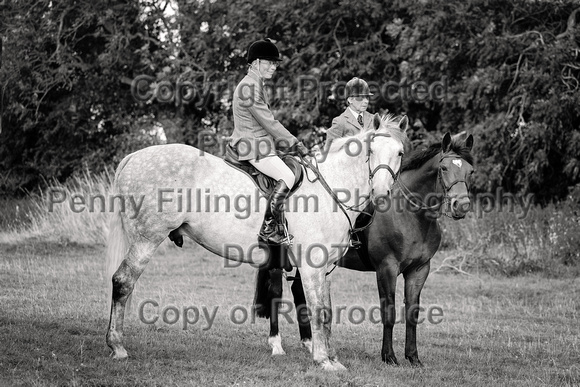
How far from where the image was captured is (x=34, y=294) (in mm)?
9297

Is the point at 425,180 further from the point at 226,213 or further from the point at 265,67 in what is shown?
the point at 226,213

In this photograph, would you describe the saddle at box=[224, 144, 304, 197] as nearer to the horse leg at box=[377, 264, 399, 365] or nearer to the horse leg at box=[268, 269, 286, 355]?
the horse leg at box=[268, 269, 286, 355]

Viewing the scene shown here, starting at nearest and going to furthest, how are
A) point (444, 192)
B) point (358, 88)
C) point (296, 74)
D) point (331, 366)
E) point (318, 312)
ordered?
1. point (331, 366)
2. point (318, 312)
3. point (444, 192)
4. point (358, 88)
5. point (296, 74)

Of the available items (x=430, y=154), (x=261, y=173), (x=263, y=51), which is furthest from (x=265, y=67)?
(x=430, y=154)

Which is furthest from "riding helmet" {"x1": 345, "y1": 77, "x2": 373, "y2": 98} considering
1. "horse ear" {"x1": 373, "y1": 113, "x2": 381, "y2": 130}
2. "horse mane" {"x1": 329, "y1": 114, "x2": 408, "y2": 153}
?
"horse ear" {"x1": 373, "y1": 113, "x2": 381, "y2": 130}

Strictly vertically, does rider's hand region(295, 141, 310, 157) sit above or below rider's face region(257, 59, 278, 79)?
below

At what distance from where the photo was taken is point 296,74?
17.7m

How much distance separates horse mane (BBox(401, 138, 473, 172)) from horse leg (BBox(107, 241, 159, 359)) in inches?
113

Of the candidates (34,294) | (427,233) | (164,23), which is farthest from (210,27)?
(427,233)

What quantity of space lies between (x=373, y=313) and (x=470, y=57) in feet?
25.5

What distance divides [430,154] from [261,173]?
179 cm

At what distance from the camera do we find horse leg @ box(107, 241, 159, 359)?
6195mm

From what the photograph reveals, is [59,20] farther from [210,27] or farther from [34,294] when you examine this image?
[34,294]

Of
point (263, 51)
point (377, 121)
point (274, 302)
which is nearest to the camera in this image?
point (377, 121)
